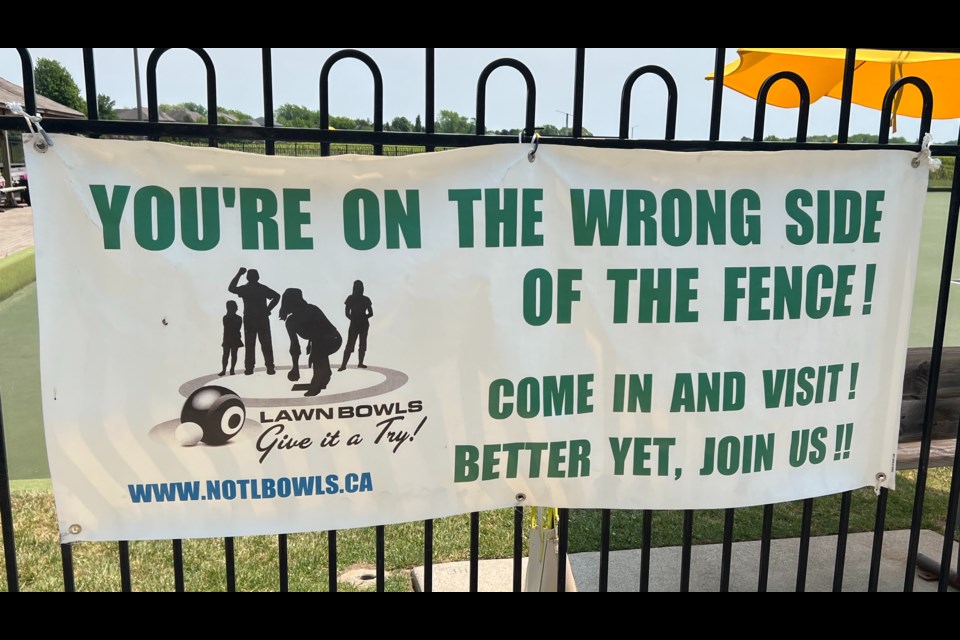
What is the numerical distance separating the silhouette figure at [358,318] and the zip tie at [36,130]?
2.86 ft

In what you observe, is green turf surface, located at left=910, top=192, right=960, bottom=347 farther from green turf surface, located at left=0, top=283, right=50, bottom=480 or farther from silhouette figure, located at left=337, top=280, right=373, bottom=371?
green turf surface, located at left=0, top=283, right=50, bottom=480

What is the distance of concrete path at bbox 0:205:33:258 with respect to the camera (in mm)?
14016

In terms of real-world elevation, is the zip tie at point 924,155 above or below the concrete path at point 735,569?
above

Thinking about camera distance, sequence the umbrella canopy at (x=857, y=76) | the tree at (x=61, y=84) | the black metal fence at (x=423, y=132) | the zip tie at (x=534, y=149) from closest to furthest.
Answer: the black metal fence at (x=423, y=132), the zip tie at (x=534, y=149), the umbrella canopy at (x=857, y=76), the tree at (x=61, y=84)

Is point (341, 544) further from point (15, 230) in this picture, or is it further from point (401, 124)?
point (15, 230)

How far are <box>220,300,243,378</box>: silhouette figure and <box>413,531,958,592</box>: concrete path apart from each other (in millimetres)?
1843

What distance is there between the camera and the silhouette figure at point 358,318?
200 centimetres

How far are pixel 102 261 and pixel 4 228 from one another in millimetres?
17759

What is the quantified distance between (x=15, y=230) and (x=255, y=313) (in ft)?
58.2

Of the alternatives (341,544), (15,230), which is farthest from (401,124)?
(15,230)

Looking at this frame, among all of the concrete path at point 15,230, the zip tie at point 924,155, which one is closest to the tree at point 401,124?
the zip tie at point 924,155

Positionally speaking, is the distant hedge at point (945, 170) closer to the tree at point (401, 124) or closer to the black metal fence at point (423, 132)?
the black metal fence at point (423, 132)

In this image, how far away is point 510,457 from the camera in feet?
7.13
